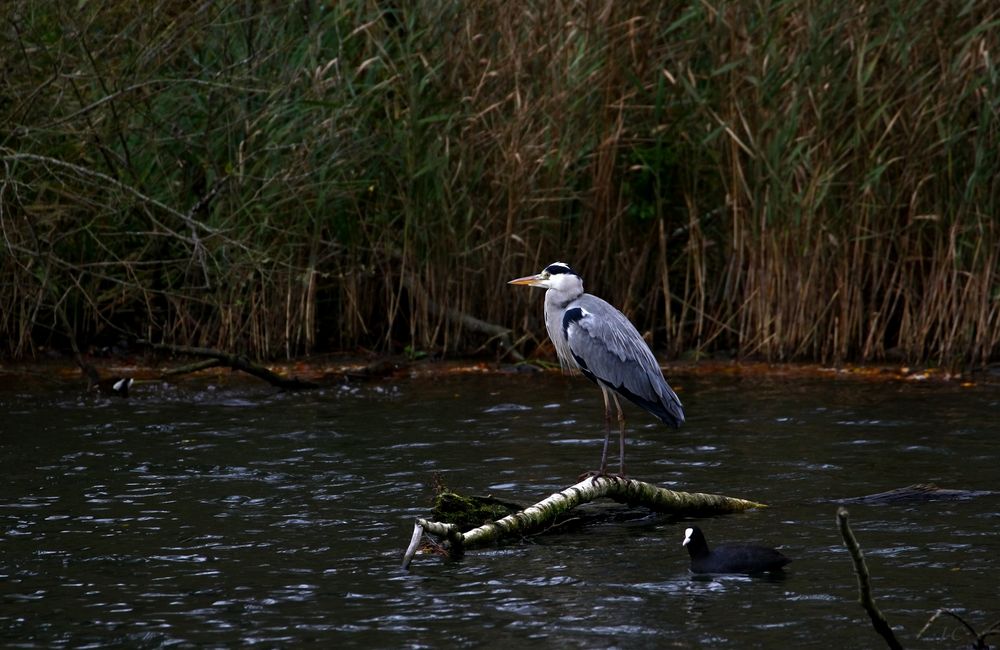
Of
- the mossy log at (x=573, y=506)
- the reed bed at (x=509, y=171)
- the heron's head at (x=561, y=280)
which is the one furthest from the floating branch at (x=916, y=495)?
the reed bed at (x=509, y=171)

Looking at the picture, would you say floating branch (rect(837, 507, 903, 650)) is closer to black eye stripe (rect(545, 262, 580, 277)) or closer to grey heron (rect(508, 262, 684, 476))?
grey heron (rect(508, 262, 684, 476))

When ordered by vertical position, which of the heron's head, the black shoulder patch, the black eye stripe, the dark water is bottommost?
the dark water

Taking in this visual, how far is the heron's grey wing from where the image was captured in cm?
881

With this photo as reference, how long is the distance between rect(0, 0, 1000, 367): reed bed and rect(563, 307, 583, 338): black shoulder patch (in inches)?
128

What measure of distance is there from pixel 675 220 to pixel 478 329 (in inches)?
78.5

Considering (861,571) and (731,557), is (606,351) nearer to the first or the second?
(731,557)

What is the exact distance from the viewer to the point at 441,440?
10508 millimetres

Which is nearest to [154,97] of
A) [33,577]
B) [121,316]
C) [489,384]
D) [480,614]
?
[121,316]

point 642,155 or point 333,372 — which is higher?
point 642,155

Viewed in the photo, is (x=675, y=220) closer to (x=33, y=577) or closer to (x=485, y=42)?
(x=485, y=42)

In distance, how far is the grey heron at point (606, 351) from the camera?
28.9 ft

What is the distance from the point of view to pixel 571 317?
9250 mm

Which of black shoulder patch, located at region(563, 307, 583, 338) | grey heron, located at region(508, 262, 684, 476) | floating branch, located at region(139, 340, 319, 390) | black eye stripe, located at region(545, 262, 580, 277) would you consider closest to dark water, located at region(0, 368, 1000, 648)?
floating branch, located at region(139, 340, 319, 390)

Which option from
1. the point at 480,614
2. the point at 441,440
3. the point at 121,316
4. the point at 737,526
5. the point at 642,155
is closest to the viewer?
the point at 480,614
